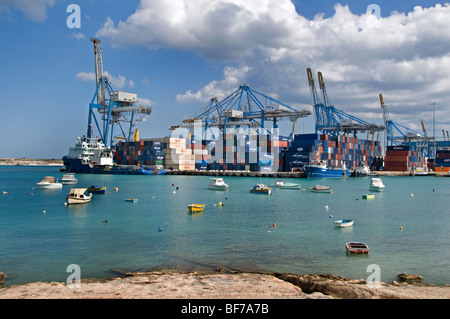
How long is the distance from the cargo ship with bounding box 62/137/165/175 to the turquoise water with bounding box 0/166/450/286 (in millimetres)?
70302

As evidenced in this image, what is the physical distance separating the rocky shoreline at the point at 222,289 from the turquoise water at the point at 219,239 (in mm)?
1927

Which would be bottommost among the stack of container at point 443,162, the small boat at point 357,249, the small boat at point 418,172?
the small boat at point 357,249

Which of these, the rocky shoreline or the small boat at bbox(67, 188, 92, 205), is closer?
the rocky shoreline

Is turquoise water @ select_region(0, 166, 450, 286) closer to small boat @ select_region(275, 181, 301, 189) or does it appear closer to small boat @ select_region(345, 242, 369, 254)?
small boat @ select_region(345, 242, 369, 254)

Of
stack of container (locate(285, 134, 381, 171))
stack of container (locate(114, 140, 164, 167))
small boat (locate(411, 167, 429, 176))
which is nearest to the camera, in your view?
stack of container (locate(285, 134, 381, 171))

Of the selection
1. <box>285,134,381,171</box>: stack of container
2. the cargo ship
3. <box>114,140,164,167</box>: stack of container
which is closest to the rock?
<box>285,134,381,171</box>: stack of container

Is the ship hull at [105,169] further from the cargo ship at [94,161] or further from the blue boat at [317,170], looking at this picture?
the blue boat at [317,170]

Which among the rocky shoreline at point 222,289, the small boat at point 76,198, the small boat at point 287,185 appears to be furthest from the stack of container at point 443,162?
the rocky shoreline at point 222,289

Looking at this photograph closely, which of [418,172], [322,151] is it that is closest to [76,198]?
[322,151]

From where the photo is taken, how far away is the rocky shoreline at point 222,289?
1117 cm

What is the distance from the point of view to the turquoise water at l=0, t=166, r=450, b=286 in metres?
16.8

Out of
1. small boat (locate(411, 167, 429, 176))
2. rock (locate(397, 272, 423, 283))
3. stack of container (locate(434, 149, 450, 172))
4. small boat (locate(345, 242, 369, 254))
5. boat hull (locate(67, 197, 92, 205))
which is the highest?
stack of container (locate(434, 149, 450, 172))

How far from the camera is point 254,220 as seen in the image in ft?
97.1
